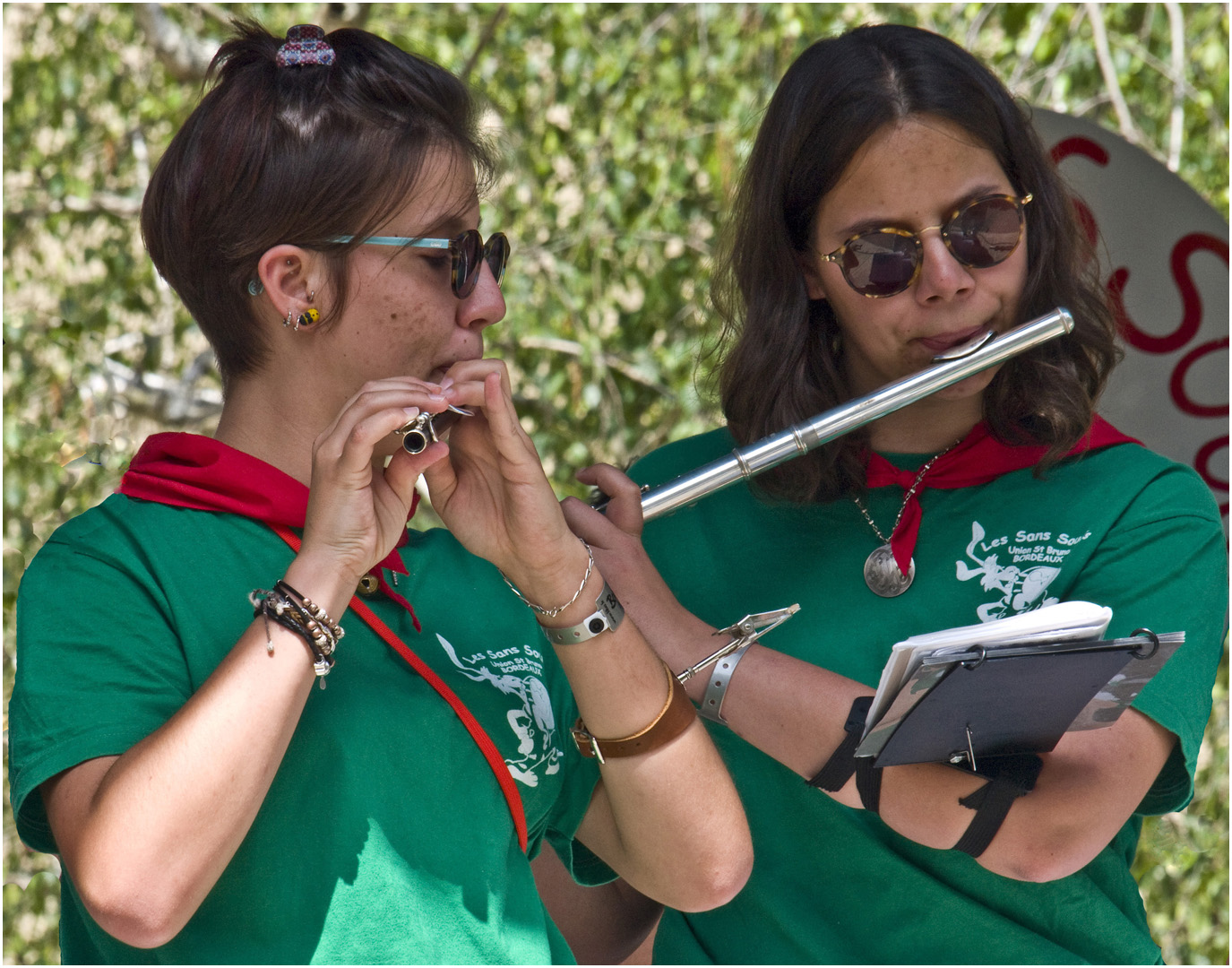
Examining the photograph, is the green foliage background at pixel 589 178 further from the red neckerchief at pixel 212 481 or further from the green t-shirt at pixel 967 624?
the red neckerchief at pixel 212 481

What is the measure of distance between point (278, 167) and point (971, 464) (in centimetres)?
116

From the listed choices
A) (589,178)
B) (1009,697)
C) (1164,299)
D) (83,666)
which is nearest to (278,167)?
(83,666)

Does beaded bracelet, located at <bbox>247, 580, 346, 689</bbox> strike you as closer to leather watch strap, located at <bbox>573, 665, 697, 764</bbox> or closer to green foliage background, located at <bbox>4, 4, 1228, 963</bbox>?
leather watch strap, located at <bbox>573, 665, 697, 764</bbox>

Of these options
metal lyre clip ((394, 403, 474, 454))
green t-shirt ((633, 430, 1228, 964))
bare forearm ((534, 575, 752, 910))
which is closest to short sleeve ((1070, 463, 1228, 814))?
green t-shirt ((633, 430, 1228, 964))

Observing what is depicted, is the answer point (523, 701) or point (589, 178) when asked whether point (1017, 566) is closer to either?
point (523, 701)

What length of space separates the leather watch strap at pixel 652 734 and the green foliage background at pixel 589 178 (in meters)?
2.71

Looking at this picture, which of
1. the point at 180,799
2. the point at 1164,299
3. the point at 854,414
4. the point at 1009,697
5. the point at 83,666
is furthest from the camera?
the point at 1164,299

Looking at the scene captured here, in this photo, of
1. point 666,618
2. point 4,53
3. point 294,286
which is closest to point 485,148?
point 294,286

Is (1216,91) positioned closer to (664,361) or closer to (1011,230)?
(664,361)

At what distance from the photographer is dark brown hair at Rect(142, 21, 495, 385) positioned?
5.19 feet

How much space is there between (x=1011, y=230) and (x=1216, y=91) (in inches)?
114

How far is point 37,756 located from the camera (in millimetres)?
1336

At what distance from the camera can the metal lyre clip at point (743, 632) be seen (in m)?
1.88

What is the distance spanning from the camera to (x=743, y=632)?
74.6 inches
